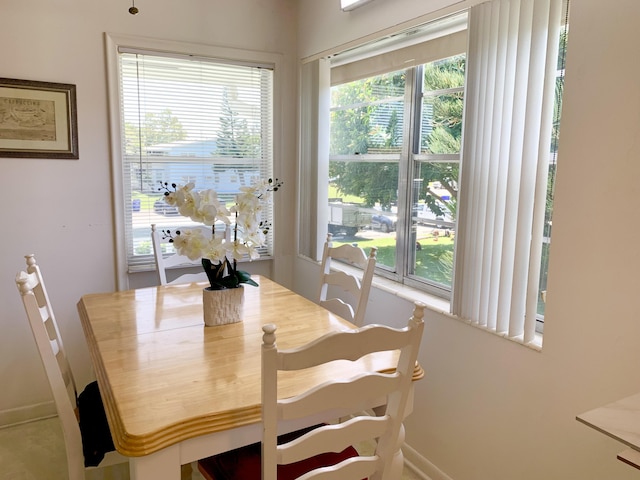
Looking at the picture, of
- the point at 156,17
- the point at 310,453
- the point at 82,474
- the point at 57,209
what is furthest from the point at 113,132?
the point at 310,453

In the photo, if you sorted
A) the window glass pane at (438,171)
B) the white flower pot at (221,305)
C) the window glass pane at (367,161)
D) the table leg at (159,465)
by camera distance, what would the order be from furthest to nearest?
the window glass pane at (367,161)
the window glass pane at (438,171)
the white flower pot at (221,305)
the table leg at (159,465)

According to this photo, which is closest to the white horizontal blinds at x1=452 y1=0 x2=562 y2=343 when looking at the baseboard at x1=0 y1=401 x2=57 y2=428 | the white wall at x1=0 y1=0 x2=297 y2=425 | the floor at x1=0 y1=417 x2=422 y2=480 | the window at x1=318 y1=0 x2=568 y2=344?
the window at x1=318 y1=0 x2=568 y2=344

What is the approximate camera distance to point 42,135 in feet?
8.50

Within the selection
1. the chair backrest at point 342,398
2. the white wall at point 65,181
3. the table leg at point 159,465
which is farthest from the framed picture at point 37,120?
the chair backrest at point 342,398

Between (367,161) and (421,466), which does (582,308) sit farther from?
(367,161)

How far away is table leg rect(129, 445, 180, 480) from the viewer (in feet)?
3.71

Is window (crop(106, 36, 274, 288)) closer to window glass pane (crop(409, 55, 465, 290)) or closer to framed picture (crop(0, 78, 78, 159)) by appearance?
framed picture (crop(0, 78, 78, 159))

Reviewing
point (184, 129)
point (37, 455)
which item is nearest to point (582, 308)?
point (184, 129)

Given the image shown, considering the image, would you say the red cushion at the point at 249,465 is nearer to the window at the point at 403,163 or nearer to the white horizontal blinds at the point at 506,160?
the white horizontal blinds at the point at 506,160

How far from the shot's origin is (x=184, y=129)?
2.99 meters

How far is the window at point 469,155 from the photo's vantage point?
1675 mm

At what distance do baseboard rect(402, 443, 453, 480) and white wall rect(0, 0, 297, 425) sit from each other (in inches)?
73.8

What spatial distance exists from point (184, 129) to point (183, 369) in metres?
1.90

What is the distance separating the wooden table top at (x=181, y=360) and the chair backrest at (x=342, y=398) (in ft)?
0.56
